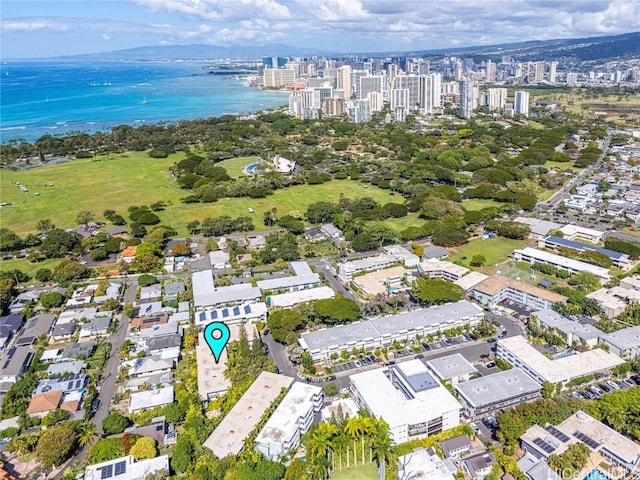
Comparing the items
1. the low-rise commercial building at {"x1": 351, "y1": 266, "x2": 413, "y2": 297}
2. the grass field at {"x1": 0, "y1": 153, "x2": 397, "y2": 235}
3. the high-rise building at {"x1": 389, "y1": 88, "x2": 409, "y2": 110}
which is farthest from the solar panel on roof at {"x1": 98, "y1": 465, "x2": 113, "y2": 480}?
the high-rise building at {"x1": 389, "y1": 88, "x2": 409, "y2": 110}

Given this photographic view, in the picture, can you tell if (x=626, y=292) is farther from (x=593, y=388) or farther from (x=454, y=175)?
(x=454, y=175)

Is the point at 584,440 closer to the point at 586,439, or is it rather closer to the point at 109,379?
the point at 586,439

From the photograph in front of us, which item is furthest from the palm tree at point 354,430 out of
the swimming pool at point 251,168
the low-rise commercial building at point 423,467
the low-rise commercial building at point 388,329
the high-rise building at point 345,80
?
the high-rise building at point 345,80

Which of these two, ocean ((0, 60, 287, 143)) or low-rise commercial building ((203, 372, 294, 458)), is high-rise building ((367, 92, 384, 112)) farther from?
low-rise commercial building ((203, 372, 294, 458))

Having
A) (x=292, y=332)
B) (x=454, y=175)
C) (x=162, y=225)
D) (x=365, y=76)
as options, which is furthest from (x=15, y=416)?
(x=365, y=76)

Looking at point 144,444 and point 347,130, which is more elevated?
point 347,130

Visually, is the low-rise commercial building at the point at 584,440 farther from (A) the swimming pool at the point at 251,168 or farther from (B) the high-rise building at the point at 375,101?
(B) the high-rise building at the point at 375,101
